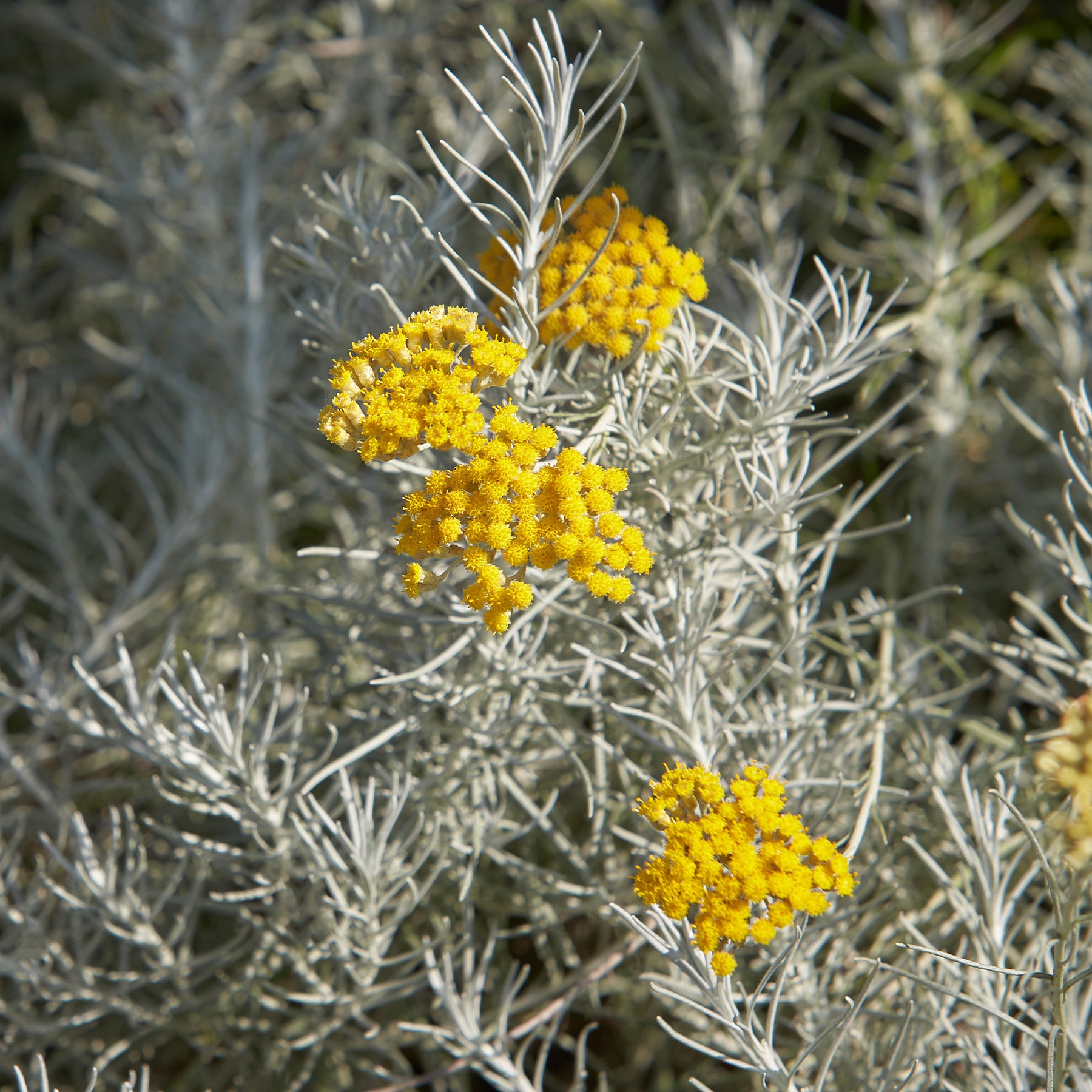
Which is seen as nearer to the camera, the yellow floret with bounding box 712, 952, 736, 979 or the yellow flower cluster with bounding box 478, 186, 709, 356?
the yellow floret with bounding box 712, 952, 736, 979

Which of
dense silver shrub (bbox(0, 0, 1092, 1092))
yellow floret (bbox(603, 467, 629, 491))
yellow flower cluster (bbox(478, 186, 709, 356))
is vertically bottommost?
dense silver shrub (bbox(0, 0, 1092, 1092))

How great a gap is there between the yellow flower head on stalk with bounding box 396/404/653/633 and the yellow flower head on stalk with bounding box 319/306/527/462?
4 cm

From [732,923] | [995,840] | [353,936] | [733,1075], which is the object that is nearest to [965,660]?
[995,840]

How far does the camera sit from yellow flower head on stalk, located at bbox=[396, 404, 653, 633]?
90cm

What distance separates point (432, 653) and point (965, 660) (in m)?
0.99

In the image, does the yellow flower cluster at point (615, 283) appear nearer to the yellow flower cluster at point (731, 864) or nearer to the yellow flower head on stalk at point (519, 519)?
the yellow flower head on stalk at point (519, 519)

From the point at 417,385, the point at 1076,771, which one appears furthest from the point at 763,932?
the point at 417,385

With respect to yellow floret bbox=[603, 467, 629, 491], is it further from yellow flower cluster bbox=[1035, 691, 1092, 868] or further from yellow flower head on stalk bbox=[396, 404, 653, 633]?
yellow flower cluster bbox=[1035, 691, 1092, 868]

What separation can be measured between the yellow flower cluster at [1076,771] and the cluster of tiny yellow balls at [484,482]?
0.41 metres

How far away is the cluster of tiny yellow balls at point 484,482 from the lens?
90 cm

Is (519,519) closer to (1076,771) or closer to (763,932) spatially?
(763,932)

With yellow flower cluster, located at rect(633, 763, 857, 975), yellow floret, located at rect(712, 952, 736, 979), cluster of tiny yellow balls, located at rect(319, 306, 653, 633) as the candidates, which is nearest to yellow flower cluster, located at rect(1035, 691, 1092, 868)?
yellow flower cluster, located at rect(633, 763, 857, 975)

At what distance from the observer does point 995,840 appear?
1.08 meters

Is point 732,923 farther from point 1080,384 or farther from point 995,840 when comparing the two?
point 1080,384
